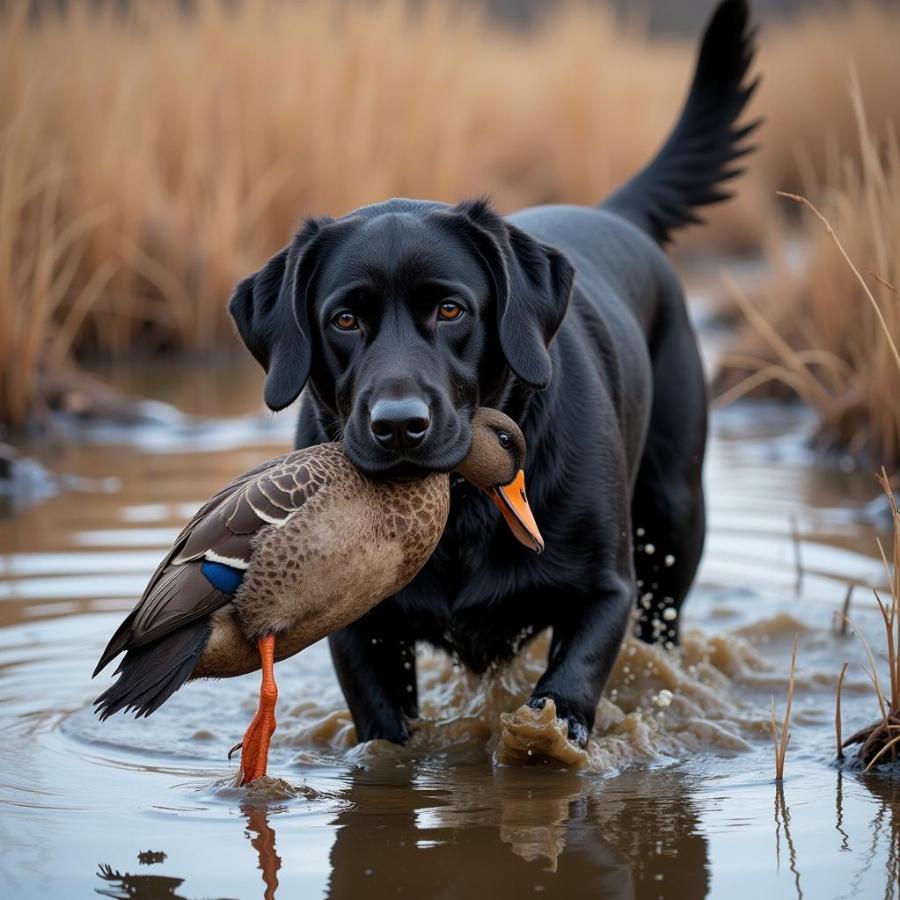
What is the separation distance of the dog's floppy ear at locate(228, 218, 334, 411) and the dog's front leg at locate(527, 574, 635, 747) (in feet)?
2.81

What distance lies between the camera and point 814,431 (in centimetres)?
728

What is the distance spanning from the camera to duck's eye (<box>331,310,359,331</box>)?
3.47 metres

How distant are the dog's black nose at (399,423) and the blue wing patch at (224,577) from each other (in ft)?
1.31

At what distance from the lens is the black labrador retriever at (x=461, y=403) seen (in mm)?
3322

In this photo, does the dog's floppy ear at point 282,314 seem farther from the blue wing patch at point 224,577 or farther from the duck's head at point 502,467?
the blue wing patch at point 224,577

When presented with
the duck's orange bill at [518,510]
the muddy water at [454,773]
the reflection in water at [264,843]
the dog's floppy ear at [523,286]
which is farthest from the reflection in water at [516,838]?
the dog's floppy ear at [523,286]

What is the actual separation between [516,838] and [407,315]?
3.91 ft

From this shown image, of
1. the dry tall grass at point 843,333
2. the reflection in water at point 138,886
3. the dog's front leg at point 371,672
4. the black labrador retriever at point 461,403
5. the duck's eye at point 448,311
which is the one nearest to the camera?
the reflection in water at point 138,886

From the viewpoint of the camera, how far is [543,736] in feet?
11.1

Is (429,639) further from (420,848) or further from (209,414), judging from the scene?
(209,414)

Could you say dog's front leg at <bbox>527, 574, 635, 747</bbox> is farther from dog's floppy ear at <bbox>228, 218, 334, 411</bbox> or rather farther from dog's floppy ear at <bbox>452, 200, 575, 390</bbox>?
dog's floppy ear at <bbox>228, 218, 334, 411</bbox>

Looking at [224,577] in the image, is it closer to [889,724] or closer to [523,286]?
[523,286]

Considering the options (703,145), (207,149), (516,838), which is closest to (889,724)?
(516,838)

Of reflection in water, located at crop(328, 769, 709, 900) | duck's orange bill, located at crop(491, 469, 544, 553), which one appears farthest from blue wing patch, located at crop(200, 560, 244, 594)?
duck's orange bill, located at crop(491, 469, 544, 553)
